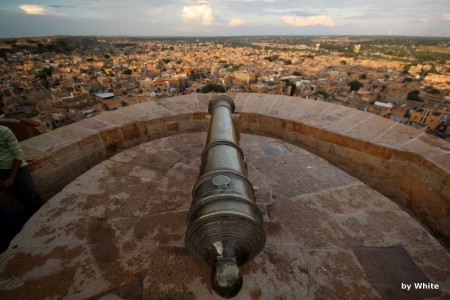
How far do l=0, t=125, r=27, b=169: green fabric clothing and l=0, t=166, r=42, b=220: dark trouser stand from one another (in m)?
0.09

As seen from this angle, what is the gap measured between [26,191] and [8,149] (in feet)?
1.46

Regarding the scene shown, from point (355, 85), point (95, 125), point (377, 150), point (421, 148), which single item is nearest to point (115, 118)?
point (95, 125)

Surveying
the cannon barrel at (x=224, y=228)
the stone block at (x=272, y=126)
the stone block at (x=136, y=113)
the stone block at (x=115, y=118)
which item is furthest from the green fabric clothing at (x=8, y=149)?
the stone block at (x=272, y=126)

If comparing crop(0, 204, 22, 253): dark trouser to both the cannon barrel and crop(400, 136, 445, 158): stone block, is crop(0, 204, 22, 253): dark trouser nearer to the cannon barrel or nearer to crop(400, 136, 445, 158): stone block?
the cannon barrel

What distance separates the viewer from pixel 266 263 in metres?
1.65

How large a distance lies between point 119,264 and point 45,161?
1.70m

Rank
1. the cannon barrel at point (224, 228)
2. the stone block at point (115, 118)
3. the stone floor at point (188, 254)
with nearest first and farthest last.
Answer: the cannon barrel at point (224, 228), the stone floor at point (188, 254), the stone block at point (115, 118)

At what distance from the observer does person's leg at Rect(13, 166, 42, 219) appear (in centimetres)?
237

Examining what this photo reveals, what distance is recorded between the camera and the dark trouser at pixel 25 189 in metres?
2.35

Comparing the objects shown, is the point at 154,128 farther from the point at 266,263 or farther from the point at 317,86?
the point at 317,86

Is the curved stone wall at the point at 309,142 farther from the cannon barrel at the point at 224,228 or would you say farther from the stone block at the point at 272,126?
the cannon barrel at the point at 224,228

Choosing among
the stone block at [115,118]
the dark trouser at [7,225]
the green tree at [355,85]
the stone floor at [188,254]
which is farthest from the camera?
the green tree at [355,85]

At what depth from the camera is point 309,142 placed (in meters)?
3.45

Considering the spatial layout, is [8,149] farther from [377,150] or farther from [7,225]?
[377,150]
